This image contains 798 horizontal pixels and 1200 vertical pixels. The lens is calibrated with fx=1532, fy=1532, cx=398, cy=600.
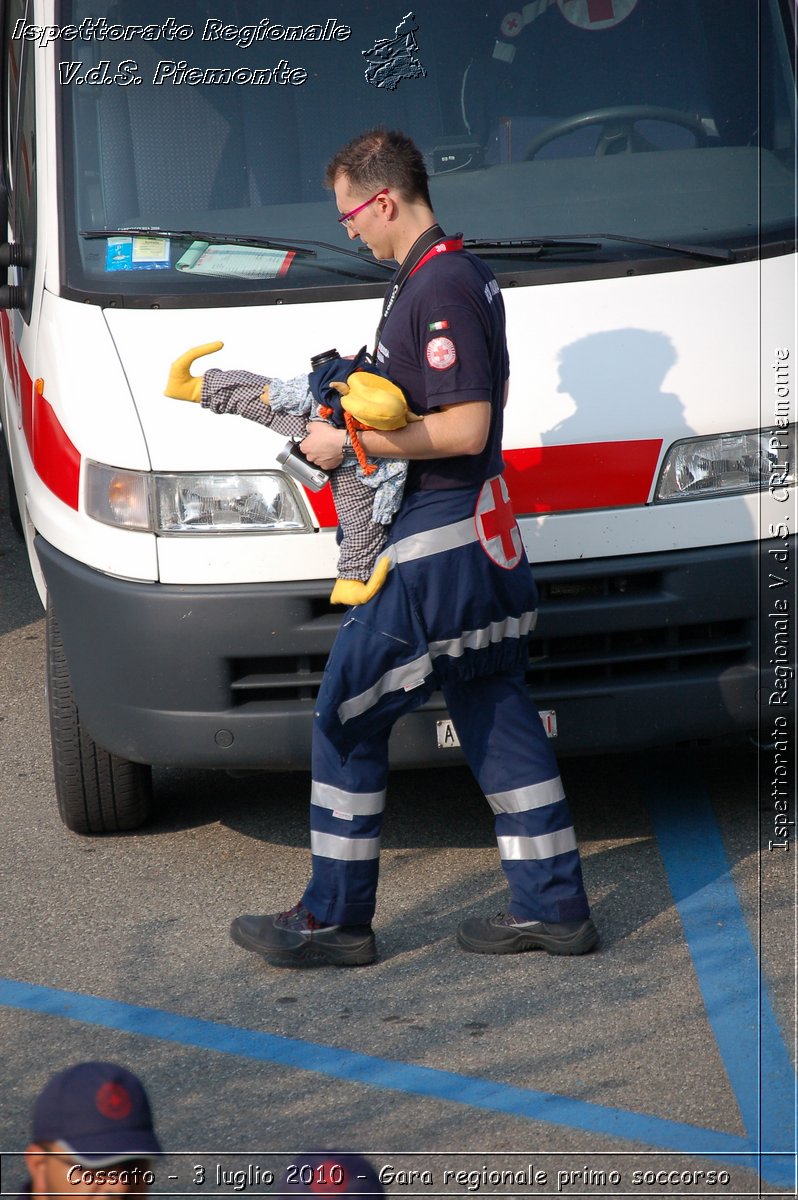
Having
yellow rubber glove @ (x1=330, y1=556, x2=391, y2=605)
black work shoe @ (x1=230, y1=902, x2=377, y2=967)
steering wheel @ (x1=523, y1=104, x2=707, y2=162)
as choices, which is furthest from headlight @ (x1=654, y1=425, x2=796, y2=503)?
black work shoe @ (x1=230, y1=902, x2=377, y2=967)

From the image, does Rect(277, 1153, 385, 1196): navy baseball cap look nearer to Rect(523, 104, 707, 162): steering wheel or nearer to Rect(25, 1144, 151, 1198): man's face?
Rect(25, 1144, 151, 1198): man's face

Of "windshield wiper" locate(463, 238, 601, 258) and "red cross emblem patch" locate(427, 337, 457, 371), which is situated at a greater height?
"windshield wiper" locate(463, 238, 601, 258)

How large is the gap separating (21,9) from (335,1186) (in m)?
4.49

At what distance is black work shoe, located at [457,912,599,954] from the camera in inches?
145

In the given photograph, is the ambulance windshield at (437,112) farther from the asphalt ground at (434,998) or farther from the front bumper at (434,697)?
the asphalt ground at (434,998)

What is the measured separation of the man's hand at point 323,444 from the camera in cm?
334

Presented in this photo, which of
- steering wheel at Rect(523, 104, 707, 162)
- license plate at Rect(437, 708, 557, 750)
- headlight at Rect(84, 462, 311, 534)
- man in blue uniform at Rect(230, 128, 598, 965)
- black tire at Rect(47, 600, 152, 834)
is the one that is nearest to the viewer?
man in blue uniform at Rect(230, 128, 598, 965)

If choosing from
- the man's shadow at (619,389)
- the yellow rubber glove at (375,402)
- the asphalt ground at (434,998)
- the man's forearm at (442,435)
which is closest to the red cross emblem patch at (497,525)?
the man's forearm at (442,435)

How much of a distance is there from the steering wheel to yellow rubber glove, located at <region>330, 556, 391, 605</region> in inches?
65.6

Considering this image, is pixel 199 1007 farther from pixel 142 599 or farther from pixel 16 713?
pixel 16 713

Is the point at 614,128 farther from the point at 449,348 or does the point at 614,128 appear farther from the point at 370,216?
the point at 449,348

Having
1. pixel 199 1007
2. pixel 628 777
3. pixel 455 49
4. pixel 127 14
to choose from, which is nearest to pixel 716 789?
pixel 628 777

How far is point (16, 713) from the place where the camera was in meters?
5.70

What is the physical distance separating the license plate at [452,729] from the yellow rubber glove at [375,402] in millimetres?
997
